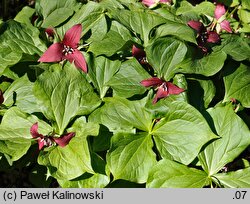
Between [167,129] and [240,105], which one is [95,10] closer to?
[167,129]

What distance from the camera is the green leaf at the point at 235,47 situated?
1.73 m

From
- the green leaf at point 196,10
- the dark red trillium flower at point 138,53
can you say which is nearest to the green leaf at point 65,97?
the dark red trillium flower at point 138,53

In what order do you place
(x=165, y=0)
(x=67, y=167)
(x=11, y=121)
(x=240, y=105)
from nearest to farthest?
1. (x=67, y=167)
2. (x=11, y=121)
3. (x=240, y=105)
4. (x=165, y=0)

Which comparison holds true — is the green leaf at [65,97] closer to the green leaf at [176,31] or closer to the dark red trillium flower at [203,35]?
the green leaf at [176,31]

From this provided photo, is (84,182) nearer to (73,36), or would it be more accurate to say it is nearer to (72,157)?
(72,157)

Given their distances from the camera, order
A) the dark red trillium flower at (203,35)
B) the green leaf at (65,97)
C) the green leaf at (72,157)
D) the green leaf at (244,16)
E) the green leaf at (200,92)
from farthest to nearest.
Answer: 1. the green leaf at (244,16)
2. the dark red trillium flower at (203,35)
3. the green leaf at (200,92)
4. the green leaf at (65,97)
5. the green leaf at (72,157)

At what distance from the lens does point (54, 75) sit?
1.56 metres

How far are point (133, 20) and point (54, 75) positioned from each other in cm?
43

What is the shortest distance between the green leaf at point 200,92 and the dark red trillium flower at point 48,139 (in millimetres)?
495

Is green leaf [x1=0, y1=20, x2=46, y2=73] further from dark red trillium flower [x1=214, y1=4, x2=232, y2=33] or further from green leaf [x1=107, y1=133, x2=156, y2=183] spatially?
dark red trillium flower [x1=214, y1=4, x2=232, y2=33]

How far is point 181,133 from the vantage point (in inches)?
60.3

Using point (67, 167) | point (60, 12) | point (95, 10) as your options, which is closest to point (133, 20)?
point (95, 10)

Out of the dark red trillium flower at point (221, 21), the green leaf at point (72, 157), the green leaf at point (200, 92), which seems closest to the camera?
the green leaf at point (72, 157)

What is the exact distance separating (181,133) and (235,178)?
0.28 meters
